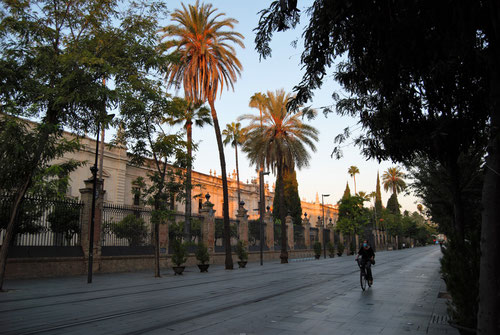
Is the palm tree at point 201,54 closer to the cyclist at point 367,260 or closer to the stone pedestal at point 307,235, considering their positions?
the cyclist at point 367,260

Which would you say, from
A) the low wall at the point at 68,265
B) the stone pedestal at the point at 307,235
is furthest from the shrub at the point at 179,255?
the stone pedestal at the point at 307,235

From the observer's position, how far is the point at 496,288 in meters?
4.71

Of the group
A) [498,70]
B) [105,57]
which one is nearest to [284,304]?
[498,70]

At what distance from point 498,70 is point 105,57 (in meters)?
12.6

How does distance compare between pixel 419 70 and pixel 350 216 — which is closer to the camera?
pixel 419 70

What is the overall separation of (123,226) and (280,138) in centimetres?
1658

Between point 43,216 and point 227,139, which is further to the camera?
point 227,139

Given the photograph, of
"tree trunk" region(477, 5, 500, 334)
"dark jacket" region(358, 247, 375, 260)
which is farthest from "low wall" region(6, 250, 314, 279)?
"tree trunk" region(477, 5, 500, 334)

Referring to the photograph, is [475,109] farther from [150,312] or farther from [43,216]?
[43,216]

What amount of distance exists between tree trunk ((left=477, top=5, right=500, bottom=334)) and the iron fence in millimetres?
19367

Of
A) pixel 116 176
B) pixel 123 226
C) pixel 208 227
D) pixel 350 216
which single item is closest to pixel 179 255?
pixel 123 226

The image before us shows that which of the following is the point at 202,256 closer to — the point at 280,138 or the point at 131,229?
the point at 131,229

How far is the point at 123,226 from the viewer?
21.9 m

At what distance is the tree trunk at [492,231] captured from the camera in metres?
4.69
